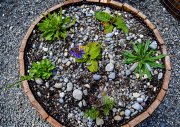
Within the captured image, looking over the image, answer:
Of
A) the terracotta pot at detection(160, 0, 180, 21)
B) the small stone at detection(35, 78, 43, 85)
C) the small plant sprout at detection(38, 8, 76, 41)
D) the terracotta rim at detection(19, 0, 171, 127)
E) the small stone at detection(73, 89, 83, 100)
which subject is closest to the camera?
the terracotta rim at detection(19, 0, 171, 127)

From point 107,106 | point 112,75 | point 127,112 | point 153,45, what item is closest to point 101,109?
point 107,106

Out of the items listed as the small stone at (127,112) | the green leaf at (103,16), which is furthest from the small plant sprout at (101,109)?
the green leaf at (103,16)

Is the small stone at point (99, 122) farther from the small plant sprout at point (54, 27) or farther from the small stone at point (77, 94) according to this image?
the small plant sprout at point (54, 27)

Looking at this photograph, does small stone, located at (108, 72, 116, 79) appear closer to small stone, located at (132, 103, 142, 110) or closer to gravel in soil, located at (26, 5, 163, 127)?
gravel in soil, located at (26, 5, 163, 127)

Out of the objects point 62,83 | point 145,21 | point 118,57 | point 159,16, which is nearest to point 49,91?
point 62,83

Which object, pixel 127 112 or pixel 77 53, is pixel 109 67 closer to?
pixel 77 53

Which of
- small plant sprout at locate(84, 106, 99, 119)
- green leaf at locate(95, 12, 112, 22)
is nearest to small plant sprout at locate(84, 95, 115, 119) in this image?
small plant sprout at locate(84, 106, 99, 119)
